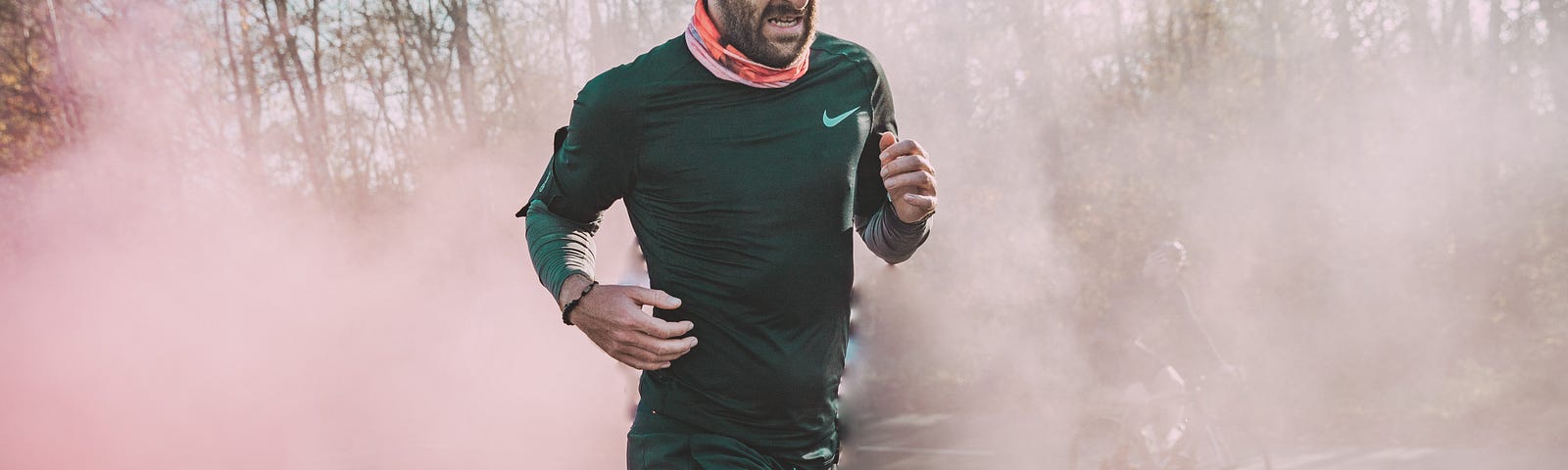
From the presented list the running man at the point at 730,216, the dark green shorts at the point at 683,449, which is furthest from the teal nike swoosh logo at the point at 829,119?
the dark green shorts at the point at 683,449

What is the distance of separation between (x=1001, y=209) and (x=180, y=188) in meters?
9.00

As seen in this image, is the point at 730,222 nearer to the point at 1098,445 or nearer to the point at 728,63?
the point at 728,63

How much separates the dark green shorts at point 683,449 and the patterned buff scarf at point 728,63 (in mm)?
593

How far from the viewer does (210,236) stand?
39.6ft

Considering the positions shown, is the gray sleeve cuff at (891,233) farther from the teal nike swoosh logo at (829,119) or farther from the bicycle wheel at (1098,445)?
the bicycle wheel at (1098,445)

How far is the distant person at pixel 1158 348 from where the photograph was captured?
20.4 ft

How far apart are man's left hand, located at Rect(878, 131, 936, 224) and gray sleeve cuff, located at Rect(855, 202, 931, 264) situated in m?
0.09

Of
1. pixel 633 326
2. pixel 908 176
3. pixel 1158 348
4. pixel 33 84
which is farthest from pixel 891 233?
pixel 33 84

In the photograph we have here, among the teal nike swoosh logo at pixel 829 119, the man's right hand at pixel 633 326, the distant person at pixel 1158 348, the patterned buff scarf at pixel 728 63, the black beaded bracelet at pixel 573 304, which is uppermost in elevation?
the distant person at pixel 1158 348

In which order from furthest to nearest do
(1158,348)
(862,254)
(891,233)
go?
(862,254)
(1158,348)
(891,233)

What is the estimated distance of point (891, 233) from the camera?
6.34 ft

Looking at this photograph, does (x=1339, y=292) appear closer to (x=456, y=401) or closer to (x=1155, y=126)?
(x=1155, y=126)

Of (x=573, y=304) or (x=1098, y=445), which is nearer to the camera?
(x=573, y=304)

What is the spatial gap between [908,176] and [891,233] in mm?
190
